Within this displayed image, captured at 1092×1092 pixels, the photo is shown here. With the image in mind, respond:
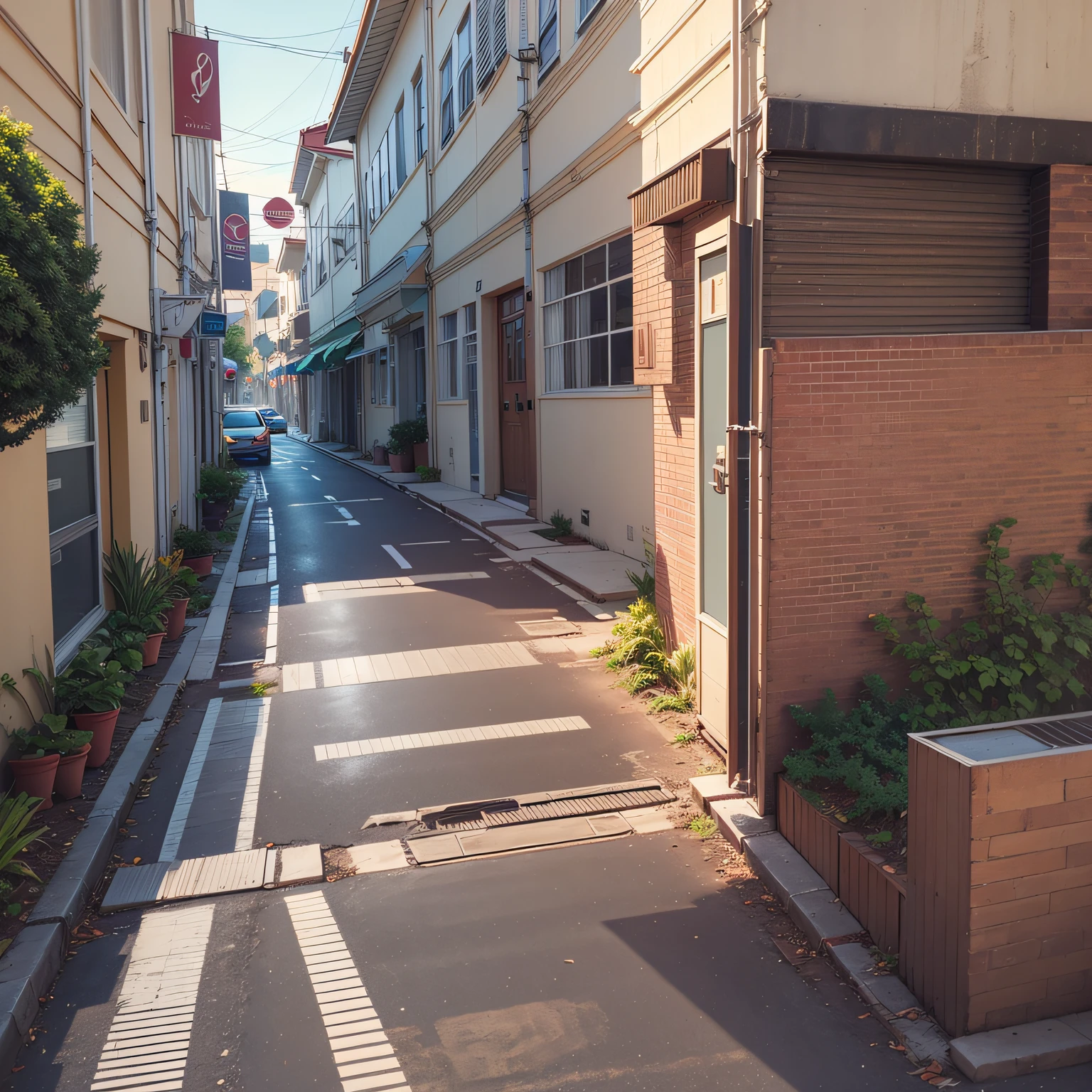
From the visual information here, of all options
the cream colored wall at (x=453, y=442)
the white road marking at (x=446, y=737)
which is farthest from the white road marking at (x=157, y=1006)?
the cream colored wall at (x=453, y=442)

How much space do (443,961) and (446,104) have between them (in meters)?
20.1

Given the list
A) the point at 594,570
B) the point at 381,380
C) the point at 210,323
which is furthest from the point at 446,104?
the point at 594,570

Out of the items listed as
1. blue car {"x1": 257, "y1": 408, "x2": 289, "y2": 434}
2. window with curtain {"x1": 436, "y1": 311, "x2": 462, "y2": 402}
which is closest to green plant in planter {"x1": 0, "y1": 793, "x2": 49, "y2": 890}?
window with curtain {"x1": 436, "y1": 311, "x2": 462, "y2": 402}

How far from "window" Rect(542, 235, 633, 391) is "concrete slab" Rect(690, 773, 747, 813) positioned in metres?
6.07

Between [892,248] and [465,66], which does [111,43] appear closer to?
[892,248]

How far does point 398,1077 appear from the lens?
3.40 meters

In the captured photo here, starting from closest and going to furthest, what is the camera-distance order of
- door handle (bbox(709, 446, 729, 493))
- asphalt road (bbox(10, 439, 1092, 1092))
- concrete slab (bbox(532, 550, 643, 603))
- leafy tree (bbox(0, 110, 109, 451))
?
1. asphalt road (bbox(10, 439, 1092, 1092))
2. leafy tree (bbox(0, 110, 109, 451))
3. door handle (bbox(709, 446, 729, 493))
4. concrete slab (bbox(532, 550, 643, 603))

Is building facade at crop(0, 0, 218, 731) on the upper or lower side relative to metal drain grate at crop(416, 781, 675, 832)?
upper

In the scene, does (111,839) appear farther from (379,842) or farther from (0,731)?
(379,842)

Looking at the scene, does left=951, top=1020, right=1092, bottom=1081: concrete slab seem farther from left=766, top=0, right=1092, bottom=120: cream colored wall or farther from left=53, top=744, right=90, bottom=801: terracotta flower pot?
left=53, top=744, right=90, bottom=801: terracotta flower pot

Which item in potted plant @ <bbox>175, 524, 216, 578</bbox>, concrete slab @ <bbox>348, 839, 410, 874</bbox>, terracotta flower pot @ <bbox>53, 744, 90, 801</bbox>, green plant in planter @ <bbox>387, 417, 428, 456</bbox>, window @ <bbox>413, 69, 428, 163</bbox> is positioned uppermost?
window @ <bbox>413, 69, 428, 163</bbox>

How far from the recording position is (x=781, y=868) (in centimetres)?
465

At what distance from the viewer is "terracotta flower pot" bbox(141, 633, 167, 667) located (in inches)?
320

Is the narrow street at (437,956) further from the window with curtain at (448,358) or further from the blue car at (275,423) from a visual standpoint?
the blue car at (275,423)
